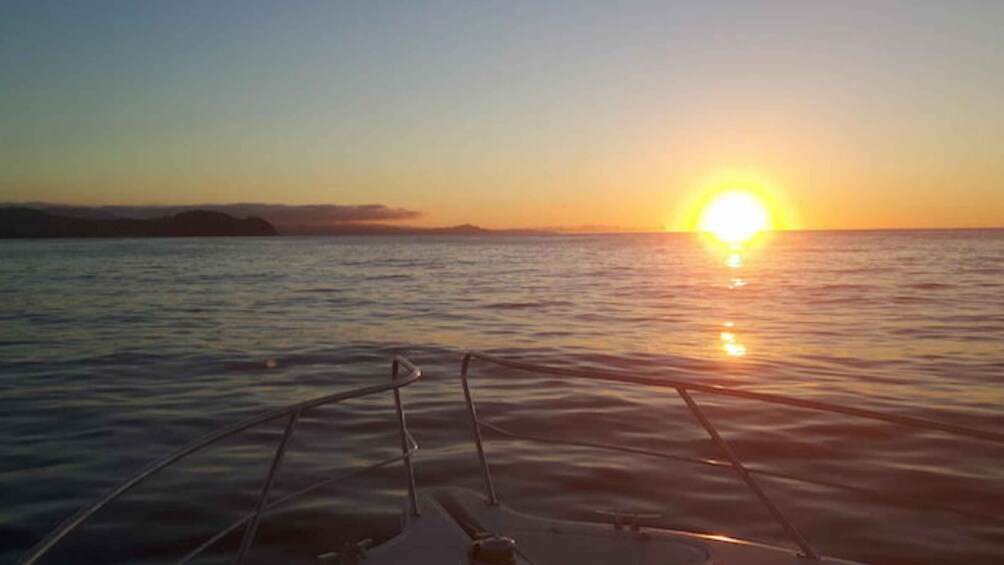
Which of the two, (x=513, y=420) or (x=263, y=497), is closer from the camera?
(x=263, y=497)

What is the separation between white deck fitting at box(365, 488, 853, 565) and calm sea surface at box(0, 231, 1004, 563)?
1.52ft

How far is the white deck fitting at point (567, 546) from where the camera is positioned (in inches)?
171

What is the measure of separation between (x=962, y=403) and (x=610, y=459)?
20.5 feet

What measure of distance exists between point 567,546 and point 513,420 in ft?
24.6

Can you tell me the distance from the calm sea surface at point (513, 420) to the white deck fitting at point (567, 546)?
0.46m

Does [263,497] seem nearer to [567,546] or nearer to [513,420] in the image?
[567,546]

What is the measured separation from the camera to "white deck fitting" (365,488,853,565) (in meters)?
4.35

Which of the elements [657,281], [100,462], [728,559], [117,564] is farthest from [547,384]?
[657,281]

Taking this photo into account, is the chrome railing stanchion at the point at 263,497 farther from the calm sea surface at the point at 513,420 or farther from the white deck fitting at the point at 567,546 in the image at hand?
the calm sea surface at the point at 513,420

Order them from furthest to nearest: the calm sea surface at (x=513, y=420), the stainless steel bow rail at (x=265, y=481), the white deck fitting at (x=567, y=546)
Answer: the calm sea surface at (x=513, y=420)
the white deck fitting at (x=567, y=546)
the stainless steel bow rail at (x=265, y=481)

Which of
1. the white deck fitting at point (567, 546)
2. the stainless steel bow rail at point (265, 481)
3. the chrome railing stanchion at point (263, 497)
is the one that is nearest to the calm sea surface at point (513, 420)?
the white deck fitting at point (567, 546)

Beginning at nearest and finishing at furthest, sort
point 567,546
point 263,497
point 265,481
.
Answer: point 265,481 < point 263,497 < point 567,546

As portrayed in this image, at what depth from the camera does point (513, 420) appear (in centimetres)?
1205

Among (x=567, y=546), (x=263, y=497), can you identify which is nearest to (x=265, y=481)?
(x=263, y=497)
